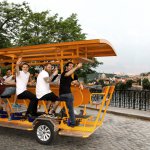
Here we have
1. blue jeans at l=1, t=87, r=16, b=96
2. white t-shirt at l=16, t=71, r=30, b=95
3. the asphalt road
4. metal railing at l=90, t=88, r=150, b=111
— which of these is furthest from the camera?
metal railing at l=90, t=88, r=150, b=111

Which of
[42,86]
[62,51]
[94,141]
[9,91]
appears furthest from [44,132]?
[62,51]

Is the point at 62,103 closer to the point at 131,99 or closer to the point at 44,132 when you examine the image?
the point at 44,132

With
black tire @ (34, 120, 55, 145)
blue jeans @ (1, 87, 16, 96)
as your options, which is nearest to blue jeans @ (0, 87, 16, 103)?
blue jeans @ (1, 87, 16, 96)

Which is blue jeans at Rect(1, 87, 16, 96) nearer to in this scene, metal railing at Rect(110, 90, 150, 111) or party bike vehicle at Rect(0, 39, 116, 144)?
party bike vehicle at Rect(0, 39, 116, 144)

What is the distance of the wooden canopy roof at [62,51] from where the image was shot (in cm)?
920

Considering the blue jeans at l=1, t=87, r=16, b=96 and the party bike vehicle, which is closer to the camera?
the party bike vehicle

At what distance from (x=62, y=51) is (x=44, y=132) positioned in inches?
89.4

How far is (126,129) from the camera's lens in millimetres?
11367

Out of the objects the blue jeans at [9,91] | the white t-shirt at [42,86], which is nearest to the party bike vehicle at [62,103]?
the blue jeans at [9,91]

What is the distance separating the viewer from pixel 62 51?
9562 mm

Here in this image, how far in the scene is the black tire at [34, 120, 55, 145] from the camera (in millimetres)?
8719

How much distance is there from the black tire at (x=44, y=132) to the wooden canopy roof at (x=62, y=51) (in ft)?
6.14

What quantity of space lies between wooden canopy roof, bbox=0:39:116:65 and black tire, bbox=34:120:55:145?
1.87m

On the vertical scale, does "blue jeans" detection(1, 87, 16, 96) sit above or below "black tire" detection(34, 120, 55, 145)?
above
